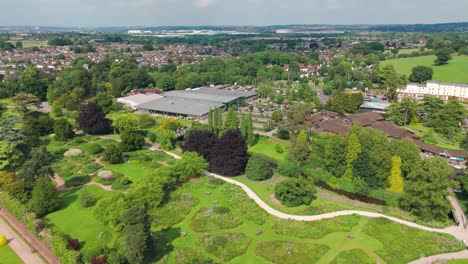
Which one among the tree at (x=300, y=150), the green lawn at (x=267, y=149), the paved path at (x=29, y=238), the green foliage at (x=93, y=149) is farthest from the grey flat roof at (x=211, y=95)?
the paved path at (x=29, y=238)

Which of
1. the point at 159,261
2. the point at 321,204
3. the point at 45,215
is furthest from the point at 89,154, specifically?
the point at 321,204

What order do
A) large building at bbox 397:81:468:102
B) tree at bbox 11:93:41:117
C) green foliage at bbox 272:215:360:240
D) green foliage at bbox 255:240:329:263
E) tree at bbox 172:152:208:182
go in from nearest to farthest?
green foliage at bbox 255:240:329:263 → green foliage at bbox 272:215:360:240 → tree at bbox 172:152:208:182 → tree at bbox 11:93:41:117 → large building at bbox 397:81:468:102

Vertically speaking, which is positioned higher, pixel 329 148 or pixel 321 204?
pixel 329 148

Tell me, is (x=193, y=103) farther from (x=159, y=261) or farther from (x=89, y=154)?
(x=159, y=261)

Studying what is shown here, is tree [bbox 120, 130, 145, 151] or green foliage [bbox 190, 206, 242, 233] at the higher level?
tree [bbox 120, 130, 145, 151]

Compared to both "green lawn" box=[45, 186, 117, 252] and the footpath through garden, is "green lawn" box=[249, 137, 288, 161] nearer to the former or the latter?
the footpath through garden

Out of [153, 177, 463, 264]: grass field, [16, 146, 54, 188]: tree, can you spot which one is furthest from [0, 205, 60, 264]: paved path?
[153, 177, 463, 264]: grass field

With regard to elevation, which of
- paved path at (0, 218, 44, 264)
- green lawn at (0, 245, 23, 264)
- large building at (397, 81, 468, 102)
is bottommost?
green lawn at (0, 245, 23, 264)
